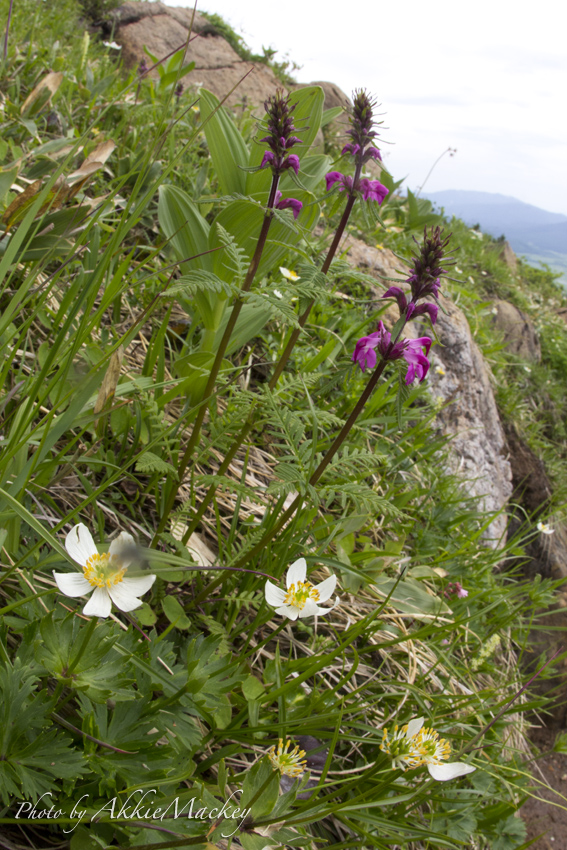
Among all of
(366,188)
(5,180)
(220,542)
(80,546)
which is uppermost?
(366,188)

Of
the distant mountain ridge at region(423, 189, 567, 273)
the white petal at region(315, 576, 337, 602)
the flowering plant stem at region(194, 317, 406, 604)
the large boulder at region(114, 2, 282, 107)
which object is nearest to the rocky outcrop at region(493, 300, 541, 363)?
the large boulder at region(114, 2, 282, 107)

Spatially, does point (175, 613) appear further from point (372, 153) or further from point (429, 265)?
point (372, 153)

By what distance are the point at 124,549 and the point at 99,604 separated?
0.08 metres

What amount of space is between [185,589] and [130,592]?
0.68m

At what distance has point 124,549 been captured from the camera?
77cm

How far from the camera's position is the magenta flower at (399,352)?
3.78 ft

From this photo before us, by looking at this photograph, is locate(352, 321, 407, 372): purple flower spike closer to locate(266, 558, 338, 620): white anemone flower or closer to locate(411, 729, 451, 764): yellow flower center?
locate(266, 558, 338, 620): white anemone flower

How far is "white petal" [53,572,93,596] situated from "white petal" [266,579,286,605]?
361 millimetres

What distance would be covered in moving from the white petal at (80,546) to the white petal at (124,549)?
0.11 ft

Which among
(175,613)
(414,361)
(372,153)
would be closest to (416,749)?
(175,613)

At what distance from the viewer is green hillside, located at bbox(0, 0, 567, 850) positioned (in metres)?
0.88

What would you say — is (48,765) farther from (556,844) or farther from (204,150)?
(204,150)

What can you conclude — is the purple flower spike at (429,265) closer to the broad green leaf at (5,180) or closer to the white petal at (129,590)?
the white petal at (129,590)

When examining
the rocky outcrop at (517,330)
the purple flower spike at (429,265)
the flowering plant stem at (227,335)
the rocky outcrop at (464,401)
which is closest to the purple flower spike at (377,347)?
the purple flower spike at (429,265)
